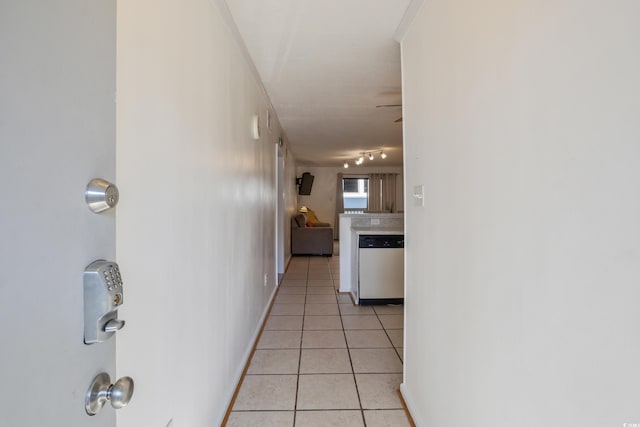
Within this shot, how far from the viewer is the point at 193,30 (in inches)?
53.3

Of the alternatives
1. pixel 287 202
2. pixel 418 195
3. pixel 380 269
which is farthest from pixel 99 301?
pixel 287 202

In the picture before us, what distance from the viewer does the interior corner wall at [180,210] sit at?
34.1 inches

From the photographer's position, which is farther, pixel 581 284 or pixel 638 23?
pixel 581 284

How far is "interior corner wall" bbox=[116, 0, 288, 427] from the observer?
867 mm

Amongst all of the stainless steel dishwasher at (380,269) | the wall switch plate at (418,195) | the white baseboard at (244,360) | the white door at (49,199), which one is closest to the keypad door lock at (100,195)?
the white door at (49,199)

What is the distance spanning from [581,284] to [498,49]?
688 millimetres

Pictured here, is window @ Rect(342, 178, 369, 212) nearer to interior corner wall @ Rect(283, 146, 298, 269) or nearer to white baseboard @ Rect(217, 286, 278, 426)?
interior corner wall @ Rect(283, 146, 298, 269)

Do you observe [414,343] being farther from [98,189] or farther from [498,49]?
[98,189]

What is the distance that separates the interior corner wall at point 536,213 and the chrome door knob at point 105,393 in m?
0.90

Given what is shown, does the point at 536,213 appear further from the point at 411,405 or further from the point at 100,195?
the point at 411,405

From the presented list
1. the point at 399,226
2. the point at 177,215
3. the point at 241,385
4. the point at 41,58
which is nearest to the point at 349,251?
the point at 399,226

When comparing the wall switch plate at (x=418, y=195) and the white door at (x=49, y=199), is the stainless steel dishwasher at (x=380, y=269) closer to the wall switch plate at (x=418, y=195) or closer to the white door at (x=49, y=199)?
the wall switch plate at (x=418, y=195)

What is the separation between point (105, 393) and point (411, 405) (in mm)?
1657

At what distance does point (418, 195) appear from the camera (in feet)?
5.50
